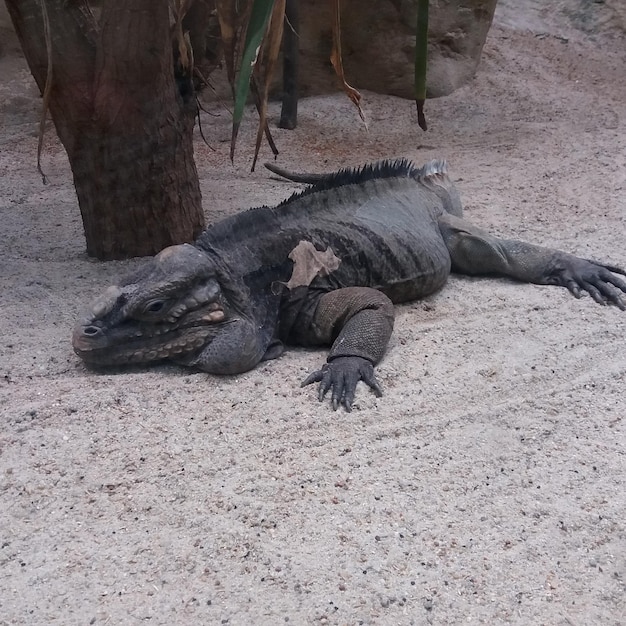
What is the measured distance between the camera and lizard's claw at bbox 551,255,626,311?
16.1 feet

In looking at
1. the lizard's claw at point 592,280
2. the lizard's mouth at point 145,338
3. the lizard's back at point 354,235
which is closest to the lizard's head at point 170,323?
the lizard's mouth at point 145,338

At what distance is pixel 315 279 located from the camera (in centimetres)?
453

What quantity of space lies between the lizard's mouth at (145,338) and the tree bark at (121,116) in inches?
62.1

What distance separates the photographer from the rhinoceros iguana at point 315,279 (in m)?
3.97

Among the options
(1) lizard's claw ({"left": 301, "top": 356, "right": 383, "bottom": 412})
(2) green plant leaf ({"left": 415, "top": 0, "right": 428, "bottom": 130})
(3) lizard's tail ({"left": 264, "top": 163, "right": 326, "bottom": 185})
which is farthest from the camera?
(3) lizard's tail ({"left": 264, "top": 163, "right": 326, "bottom": 185})

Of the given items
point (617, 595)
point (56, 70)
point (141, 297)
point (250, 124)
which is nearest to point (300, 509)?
point (617, 595)

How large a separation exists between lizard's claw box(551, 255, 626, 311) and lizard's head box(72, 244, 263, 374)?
7.57 feet

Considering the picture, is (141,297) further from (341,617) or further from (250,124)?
(250,124)

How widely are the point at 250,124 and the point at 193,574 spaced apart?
7.29 metres

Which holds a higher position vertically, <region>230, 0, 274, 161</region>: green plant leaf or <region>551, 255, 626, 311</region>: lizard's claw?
<region>230, 0, 274, 161</region>: green plant leaf

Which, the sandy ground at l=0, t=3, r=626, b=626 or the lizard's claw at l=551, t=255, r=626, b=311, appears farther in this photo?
the lizard's claw at l=551, t=255, r=626, b=311

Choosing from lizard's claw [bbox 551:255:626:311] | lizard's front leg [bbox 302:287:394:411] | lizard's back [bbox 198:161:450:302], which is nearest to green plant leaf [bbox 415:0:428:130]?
lizard's front leg [bbox 302:287:394:411]

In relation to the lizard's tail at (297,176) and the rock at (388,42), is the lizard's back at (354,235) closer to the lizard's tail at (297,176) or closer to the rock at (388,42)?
the lizard's tail at (297,176)

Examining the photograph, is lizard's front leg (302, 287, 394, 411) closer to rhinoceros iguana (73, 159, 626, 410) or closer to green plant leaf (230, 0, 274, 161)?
rhinoceros iguana (73, 159, 626, 410)
